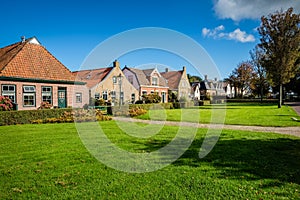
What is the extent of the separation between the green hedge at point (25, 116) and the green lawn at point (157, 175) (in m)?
6.84

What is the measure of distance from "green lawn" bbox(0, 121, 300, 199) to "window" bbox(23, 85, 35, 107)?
13792 millimetres

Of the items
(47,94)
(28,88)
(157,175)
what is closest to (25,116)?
(28,88)

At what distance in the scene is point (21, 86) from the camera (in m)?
19.0

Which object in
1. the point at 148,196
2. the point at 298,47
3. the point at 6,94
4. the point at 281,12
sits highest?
the point at 281,12

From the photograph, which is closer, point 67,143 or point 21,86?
point 67,143

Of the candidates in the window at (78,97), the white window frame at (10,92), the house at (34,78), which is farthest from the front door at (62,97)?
the white window frame at (10,92)

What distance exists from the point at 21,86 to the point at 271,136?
789 inches

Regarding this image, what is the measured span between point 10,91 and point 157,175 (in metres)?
18.6

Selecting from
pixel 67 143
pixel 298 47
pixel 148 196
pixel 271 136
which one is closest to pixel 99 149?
pixel 67 143

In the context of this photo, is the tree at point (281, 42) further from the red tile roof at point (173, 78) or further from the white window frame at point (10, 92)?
the white window frame at point (10, 92)

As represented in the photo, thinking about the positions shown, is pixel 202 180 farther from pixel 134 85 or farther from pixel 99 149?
pixel 134 85

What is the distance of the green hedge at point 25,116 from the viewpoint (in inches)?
505

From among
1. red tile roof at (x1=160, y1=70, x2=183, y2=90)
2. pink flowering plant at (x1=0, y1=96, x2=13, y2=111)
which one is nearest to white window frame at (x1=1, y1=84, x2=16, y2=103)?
pink flowering plant at (x1=0, y1=96, x2=13, y2=111)

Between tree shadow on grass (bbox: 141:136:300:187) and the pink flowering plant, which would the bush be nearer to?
the pink flowering plant
